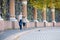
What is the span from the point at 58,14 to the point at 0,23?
37.7 meters

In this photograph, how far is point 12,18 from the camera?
27.6 metres

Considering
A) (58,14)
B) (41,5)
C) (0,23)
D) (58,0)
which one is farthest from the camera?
(58,14)

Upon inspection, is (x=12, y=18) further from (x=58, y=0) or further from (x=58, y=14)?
(x=58, y=14)

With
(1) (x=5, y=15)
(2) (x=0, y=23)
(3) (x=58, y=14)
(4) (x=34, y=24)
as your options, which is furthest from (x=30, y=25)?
(3) (x=58, y=14)

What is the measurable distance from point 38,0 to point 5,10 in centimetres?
1045

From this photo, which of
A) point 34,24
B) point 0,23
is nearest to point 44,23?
point 34,24

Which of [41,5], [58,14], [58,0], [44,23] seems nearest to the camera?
[58,0]

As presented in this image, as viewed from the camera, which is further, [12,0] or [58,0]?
[58,0]

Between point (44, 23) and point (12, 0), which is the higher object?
point (12, 0)

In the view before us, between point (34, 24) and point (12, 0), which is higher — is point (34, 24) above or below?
below

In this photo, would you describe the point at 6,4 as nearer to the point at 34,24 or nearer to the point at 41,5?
the point at 34,24

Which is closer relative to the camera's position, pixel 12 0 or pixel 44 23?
pixel 12 0

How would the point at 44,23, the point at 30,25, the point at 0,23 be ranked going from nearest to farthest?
the point at 0,23
the point at 30,25
the point at 44,23

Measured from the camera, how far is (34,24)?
37.8 metres
